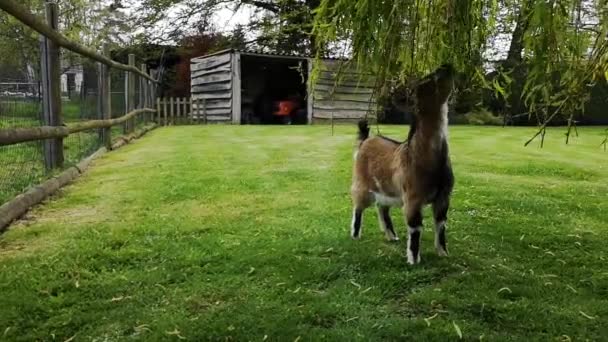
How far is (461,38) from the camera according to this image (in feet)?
7.11

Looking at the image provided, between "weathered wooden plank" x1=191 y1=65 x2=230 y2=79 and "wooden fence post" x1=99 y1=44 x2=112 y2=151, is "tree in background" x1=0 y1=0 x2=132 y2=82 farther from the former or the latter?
"weathered wooden plank" x1=191 y1=65 x2=230 y2=79

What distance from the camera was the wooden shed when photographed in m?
16.9

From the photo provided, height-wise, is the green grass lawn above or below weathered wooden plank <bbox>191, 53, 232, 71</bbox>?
below

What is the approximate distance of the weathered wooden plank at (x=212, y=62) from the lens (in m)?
16.9

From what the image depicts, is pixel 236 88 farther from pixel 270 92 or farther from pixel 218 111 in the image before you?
pixel 270 92

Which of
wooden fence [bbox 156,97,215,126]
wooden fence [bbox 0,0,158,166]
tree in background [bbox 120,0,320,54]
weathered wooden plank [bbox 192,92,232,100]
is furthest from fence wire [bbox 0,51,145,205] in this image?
tree in background [bbox 120,0,320,54]

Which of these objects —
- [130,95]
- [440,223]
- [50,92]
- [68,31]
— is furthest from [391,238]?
[68,31]

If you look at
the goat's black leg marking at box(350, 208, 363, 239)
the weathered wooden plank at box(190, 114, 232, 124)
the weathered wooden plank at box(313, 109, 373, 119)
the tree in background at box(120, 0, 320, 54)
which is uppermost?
the tree in background at box(120, 0, 320, 54)

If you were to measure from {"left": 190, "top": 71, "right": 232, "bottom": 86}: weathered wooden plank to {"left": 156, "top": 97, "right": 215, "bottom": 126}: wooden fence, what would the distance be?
699 mm

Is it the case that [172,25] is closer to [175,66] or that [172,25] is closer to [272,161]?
[175,66]

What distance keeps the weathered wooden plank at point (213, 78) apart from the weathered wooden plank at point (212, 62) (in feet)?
0.99

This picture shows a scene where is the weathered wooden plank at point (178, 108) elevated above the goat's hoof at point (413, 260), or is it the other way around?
the weathered wooden plank at point (178, 108)

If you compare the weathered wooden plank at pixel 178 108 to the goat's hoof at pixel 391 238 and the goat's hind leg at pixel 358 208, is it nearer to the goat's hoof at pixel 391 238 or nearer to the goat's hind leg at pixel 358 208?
the goat's hind leg at pixel 358 208

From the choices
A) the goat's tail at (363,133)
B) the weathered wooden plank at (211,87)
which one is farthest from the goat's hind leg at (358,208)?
the weathered wooden plank at (211,87)
